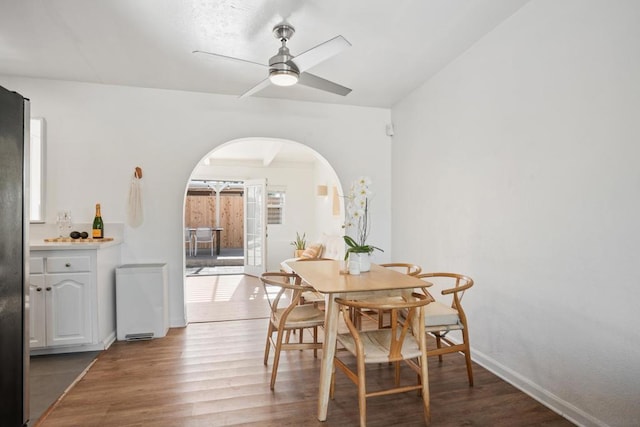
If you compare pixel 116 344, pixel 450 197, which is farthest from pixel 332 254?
pixel 116 344

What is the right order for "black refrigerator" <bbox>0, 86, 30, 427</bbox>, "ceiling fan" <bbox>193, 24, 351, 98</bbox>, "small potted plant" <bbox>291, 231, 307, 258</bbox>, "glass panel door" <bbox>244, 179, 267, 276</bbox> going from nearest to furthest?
1. "black refrigerator" <bbox>0, 86, 30, 427</bbox>
2. "ceiling fan" <bbox>193, 24, 351, 98</bbox>
3. "glass panel door" <bbox>244, 179, 267, 276</bbox>
4. "small potted plant" <bbox>291, 231, 307, 258</bbox>

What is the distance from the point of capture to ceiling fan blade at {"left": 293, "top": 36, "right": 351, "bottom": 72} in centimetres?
205

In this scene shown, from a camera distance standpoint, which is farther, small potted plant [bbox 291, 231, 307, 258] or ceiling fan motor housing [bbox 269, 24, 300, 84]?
small potted plant [bbox 291, 231, 307, 258]

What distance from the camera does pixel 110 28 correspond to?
2537 millimetres

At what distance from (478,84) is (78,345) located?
4.08m

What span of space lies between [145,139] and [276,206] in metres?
4.47

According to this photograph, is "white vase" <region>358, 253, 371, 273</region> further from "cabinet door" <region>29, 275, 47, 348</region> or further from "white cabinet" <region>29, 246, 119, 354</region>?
"cabinet door" <region>29, 275, 47, 348</region>

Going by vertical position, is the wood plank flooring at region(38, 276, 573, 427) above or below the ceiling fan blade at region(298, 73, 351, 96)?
below

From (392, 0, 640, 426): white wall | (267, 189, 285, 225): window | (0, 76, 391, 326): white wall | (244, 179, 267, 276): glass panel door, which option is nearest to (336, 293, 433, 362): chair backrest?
(392, 0, 640, 426): white wall

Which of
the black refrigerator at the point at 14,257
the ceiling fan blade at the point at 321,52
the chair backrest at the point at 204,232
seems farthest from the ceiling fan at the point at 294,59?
the chair backrest at the point at 204,232

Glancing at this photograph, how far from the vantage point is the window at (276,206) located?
8.02 m

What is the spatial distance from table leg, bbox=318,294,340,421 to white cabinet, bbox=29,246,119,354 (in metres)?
2.21

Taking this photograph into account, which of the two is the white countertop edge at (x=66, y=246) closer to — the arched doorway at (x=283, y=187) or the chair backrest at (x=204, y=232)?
the arched doorway at (x=283, y=187)

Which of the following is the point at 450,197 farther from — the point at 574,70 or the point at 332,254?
the point at 332,254
